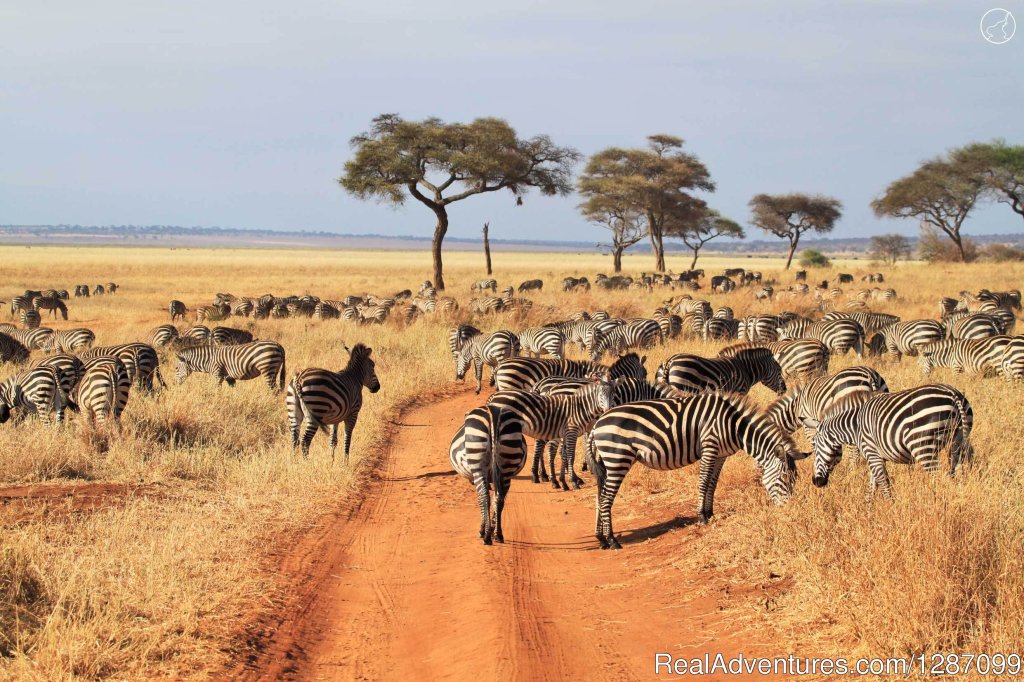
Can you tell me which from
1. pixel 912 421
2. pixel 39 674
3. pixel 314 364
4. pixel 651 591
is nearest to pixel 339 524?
pixel 651 591

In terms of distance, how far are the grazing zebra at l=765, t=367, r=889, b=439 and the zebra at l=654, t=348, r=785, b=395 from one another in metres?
1.66

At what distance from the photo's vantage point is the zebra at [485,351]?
16.4 metres

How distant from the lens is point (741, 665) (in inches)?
218

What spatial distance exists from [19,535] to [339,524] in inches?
109

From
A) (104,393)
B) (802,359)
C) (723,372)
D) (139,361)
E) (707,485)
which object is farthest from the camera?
(139,361)

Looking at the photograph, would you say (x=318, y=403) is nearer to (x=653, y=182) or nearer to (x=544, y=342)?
(x=544, y=342)

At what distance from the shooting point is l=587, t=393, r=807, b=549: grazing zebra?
7.72 meters

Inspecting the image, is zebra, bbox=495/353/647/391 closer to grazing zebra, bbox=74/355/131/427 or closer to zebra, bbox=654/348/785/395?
zebra, bbox=654/348/785/395

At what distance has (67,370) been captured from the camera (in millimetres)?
12711

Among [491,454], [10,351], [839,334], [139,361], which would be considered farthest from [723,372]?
[10,351]

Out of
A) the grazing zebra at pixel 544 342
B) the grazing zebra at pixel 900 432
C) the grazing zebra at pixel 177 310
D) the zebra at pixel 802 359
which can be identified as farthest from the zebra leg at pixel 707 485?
the grazing zebra at pixel 177 310

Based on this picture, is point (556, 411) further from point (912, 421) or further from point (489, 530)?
point (912, 421)

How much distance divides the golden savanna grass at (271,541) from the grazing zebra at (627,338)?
5431 mm

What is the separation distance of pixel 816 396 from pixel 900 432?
2.27 metres
